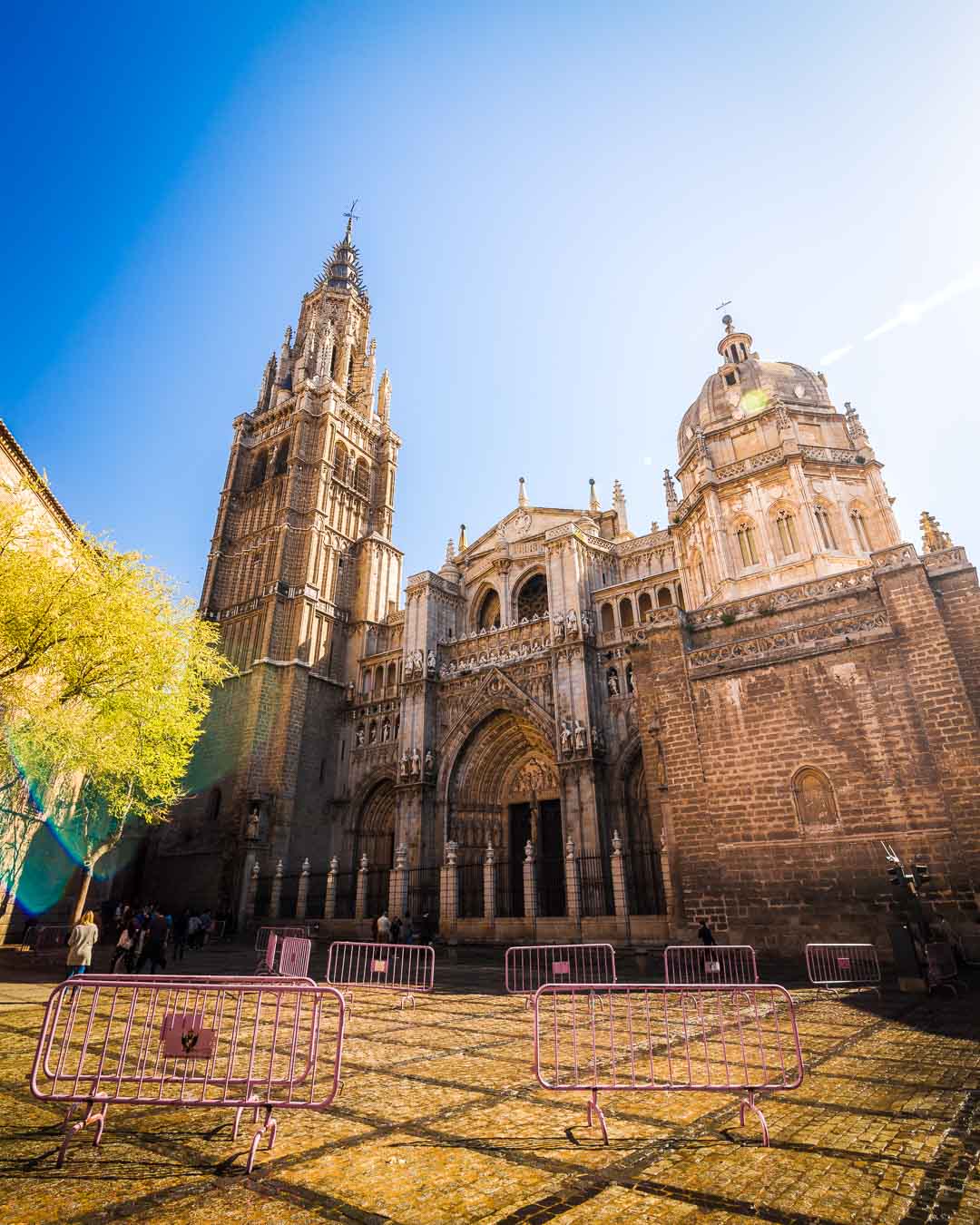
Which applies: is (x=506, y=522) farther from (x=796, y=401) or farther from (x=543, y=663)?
(x=796, y=401)

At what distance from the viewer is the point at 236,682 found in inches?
1139

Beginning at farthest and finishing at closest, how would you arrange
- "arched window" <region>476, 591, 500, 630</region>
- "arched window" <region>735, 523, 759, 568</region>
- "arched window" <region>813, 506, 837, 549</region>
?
"arched window" <region>476, 591, 500, 630</region> → "arched window" <region>735, 523, 759, 568</region> → "arched window" <region>813, 506, 837, 549</region>

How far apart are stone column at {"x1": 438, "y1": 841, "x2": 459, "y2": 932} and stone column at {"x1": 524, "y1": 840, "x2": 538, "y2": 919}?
2687mm

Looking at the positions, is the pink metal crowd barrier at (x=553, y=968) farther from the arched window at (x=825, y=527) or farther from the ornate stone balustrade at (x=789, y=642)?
the arched window at (x=825, y=527)

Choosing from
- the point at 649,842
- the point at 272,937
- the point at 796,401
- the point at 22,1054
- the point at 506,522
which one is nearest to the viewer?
the point at 22,1054

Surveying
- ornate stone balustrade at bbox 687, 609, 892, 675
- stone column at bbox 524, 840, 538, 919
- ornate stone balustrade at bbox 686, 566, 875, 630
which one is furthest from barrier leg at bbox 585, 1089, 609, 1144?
stone column at bbox 524, 840, 538, 919

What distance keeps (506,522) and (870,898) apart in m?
22.7

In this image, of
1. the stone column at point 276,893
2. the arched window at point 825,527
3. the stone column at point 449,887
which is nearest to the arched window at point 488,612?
the stone column at point 449,887

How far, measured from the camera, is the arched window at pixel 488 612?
29812 millimetres

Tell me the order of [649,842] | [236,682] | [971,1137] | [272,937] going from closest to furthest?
[971,1137] < [272,937] < [649,842] < [236,682]

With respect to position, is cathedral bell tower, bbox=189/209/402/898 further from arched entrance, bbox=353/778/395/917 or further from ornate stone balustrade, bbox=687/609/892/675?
ornate stone balustrade, bbox=687/609/892/675

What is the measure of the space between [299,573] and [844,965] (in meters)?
26.4

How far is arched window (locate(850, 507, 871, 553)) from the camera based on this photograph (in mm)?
19766

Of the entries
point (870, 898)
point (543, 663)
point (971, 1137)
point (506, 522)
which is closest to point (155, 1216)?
point (971, 1137)
